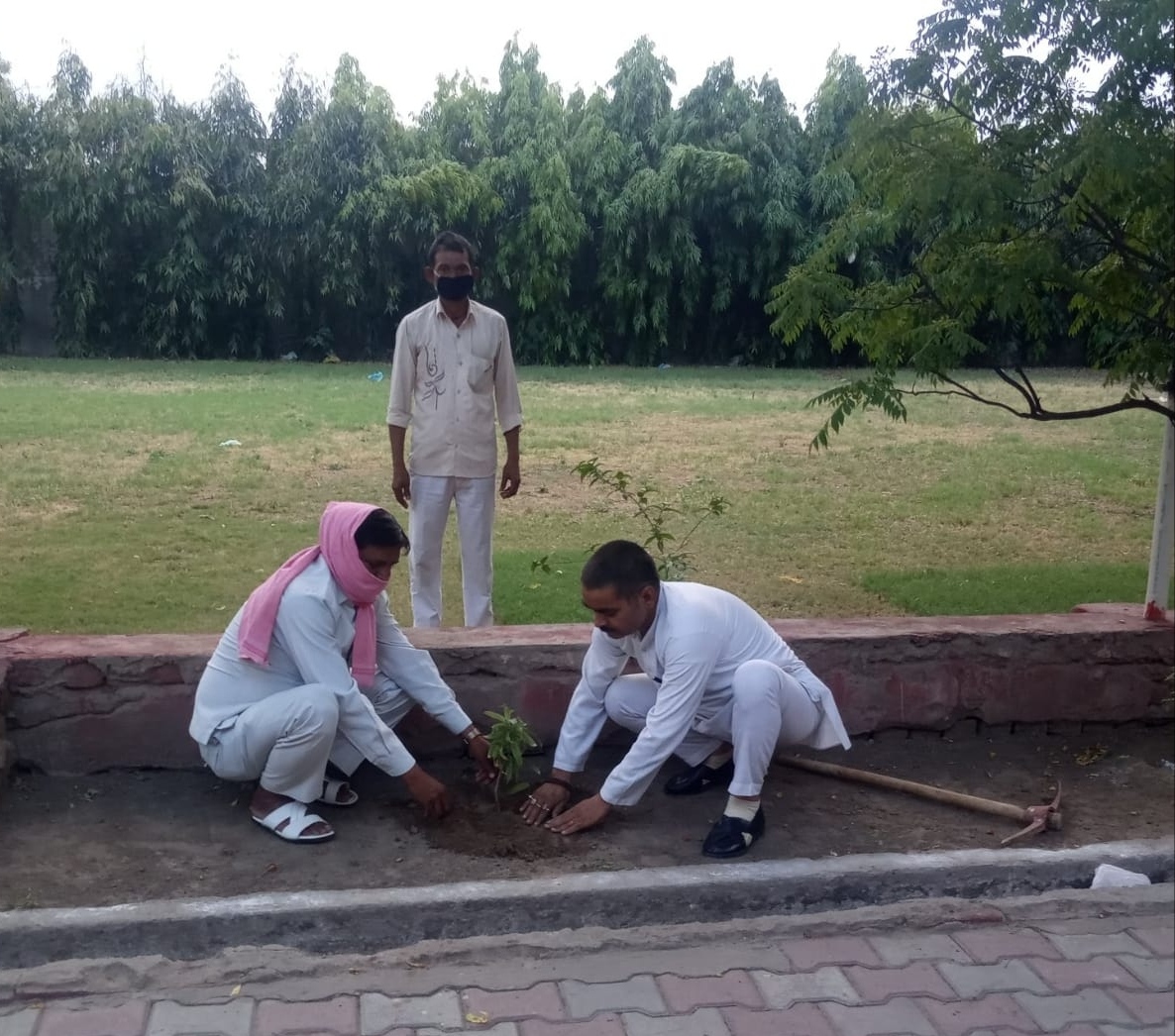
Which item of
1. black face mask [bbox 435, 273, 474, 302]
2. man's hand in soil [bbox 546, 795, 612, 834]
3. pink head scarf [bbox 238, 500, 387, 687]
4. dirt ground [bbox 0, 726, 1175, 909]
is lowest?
dirt ground [bbox 0, 726, 1175, 909]

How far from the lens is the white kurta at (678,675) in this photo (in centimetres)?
367

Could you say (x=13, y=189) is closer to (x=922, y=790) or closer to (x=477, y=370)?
(x=477, y=370)

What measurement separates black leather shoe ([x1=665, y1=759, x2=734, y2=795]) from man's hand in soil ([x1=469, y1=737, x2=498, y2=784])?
1.86ft

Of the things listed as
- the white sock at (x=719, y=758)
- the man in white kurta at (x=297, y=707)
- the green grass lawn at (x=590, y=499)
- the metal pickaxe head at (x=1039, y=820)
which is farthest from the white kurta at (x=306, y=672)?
the green grass lawn at (x=590, y=499)

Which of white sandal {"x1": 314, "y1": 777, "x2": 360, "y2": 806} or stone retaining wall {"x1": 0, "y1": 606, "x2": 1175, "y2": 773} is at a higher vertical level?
stone retaining wall {"x1": 0, "y1": 606, "x2": 1175, "y2": 773}

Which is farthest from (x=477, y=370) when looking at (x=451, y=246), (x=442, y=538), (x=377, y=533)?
(x=377, y=533)

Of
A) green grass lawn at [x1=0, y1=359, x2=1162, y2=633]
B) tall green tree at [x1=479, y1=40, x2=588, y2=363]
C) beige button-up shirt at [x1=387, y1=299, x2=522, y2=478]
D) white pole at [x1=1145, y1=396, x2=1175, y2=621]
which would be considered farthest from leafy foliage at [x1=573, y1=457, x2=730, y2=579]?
tall green tree at [x1=479, y1=40, x2=588, y2=363]

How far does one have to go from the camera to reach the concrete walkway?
2895 mm

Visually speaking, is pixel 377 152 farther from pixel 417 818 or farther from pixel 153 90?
pixel 417 818

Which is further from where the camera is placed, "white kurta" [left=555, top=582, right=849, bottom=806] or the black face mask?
the black face mask

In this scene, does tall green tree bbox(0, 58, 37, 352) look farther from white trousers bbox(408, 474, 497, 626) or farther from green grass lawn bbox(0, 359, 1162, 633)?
white trousers bbox(408, 474, 497, 626)

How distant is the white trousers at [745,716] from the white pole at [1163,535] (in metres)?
1.60

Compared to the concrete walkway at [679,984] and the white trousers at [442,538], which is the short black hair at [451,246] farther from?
the concrete walkway at [679,984]

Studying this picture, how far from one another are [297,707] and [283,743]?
→ 0.11m
